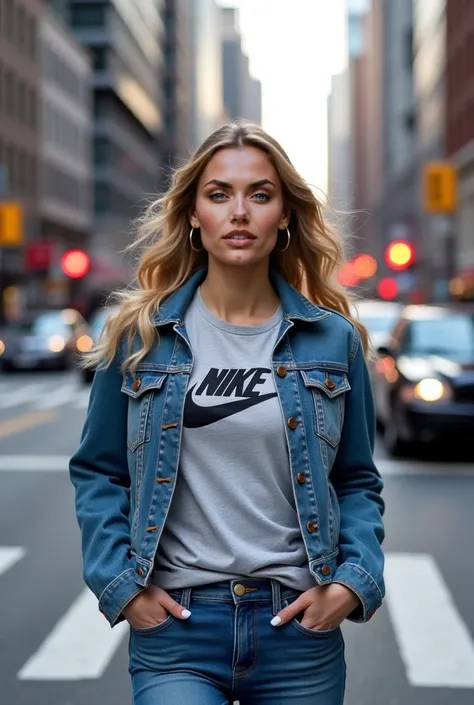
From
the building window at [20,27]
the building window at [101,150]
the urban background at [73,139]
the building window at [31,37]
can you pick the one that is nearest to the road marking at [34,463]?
the urban background at [73,139]

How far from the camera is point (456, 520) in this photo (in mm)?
10680

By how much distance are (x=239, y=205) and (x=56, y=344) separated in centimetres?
3539

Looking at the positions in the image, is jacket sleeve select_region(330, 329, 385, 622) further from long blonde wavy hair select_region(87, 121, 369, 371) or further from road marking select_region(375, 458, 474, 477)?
road marking select_region(375, 458, 474, 477)

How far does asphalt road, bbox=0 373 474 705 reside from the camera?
5.81m

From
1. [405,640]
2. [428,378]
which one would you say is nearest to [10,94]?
[428,378]

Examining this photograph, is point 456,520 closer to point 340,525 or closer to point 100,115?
point 340,525

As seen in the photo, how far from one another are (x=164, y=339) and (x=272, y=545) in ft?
1.77

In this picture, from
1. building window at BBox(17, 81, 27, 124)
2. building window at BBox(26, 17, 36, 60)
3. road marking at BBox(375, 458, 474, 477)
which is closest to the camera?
road marking at BBox(375, 458, 474, 477)

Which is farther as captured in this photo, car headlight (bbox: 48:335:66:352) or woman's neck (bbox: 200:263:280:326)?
car headlight (bbox: 48:335:66:352)

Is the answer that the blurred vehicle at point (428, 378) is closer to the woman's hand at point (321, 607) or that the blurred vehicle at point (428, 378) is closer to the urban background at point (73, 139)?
the woman's hand at point (321, 607)

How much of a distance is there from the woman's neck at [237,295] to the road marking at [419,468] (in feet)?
Result: 34.4

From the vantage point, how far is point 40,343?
38062mm

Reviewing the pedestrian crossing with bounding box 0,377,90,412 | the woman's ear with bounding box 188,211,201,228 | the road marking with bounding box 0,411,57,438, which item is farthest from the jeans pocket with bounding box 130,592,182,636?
the pedestrian crossing with bounding box 0,377,90,412

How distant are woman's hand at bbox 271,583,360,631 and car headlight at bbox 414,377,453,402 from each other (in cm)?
1146
